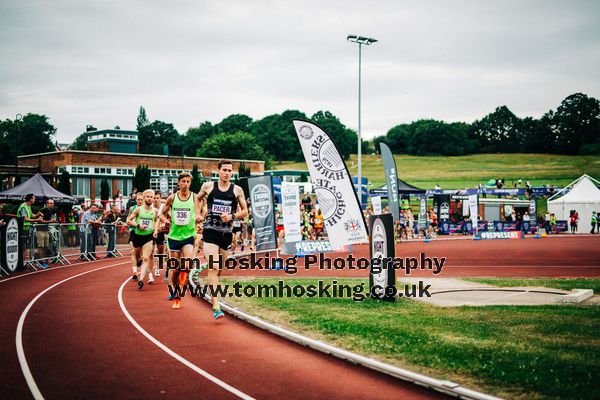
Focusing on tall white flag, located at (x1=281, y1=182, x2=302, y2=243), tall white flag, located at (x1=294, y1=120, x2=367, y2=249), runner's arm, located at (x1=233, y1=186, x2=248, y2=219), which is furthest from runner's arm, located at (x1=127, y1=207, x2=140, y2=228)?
tall white flag, located at (x1=281, y1=182, x2=302, y2=243)

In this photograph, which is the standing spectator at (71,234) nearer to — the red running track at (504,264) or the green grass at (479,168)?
the red running track at (504,264)

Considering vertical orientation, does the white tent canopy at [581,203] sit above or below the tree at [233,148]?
below

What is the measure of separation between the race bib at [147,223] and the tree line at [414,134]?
93328 millimetres

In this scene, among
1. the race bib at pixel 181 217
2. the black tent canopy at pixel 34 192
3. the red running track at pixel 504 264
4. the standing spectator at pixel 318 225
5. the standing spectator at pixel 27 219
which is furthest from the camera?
the standing spectator at pixel 318 225

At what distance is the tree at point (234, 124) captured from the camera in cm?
13575

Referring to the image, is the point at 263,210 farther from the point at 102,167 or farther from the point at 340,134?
the point at 340,134

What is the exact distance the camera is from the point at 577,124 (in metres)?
121

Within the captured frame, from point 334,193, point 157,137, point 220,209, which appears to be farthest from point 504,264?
point 157,137

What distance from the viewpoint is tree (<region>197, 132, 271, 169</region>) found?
101 meters

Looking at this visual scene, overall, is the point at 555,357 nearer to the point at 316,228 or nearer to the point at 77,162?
the point at 316,228

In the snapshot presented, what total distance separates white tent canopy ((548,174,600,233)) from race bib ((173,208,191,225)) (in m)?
44.9

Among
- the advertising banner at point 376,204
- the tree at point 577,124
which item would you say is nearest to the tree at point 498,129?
the tree at point 577,124

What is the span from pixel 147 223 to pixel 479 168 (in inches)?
4055

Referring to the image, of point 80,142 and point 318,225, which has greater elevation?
point 80,142
